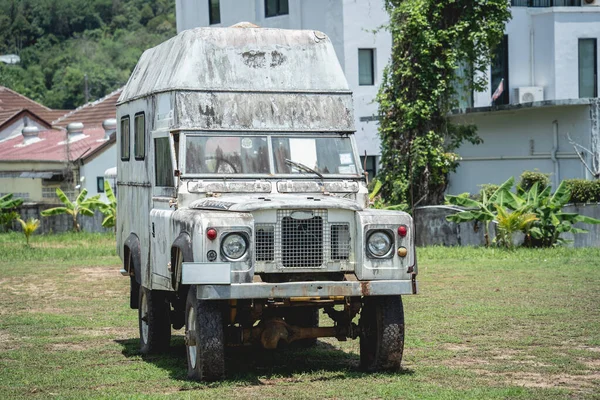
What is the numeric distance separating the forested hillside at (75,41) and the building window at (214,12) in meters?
50.0

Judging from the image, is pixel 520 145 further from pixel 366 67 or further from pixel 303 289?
pixel 303 289

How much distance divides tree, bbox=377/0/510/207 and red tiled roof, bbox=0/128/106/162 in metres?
22.8

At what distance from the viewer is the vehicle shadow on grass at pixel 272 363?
435 inches

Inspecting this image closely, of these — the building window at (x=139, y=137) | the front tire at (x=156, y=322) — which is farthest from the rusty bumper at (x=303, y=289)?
the building window at (x=139, y=137)

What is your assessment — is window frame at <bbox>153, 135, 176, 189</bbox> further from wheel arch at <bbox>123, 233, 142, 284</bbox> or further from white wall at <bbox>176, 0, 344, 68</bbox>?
white wall at <bbox>176, 0, 344, 68</bbox>

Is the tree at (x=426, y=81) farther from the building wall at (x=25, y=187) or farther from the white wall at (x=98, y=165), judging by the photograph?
the building wall at (x=25, y=187)

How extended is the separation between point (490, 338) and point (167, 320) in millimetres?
3814

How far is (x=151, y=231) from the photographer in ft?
40.9

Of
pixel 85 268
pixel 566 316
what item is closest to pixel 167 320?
pixel 566 316

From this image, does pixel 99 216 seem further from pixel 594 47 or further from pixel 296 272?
pixel 296 272

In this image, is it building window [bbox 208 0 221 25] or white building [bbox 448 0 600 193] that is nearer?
white building [bbox 448 0 600 193]

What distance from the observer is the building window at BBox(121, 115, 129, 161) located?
14203 millimetres

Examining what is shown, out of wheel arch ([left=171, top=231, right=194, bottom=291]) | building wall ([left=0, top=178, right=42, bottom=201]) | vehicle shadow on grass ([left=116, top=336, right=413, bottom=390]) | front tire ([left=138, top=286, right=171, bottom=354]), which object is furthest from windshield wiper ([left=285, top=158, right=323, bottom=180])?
building wall ([left=0, top=178, right=42, bottom=201])

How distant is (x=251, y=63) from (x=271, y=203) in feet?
7.65
